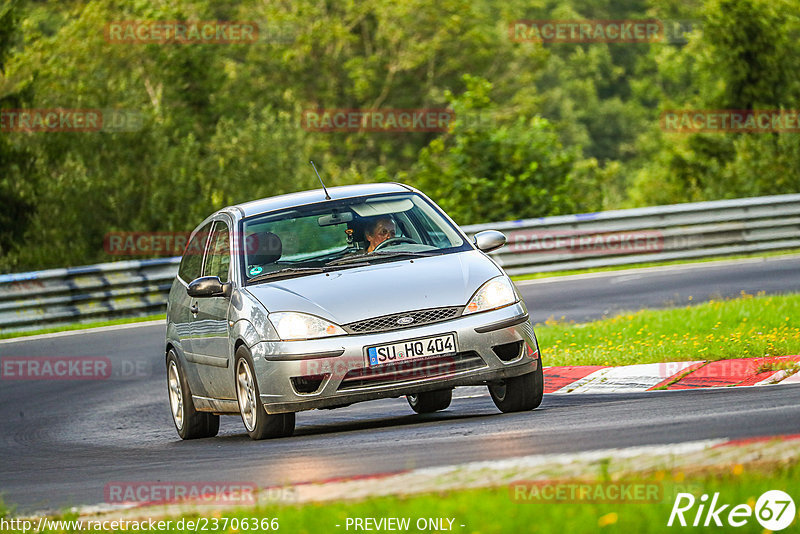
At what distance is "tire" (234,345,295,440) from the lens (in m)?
8.55

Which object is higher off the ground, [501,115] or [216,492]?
[216,492]

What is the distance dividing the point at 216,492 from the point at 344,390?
2.14 metres

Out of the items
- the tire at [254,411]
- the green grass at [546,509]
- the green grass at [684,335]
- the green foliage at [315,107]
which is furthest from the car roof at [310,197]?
the green foliage at [315,107]

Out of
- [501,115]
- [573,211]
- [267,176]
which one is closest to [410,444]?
[573,211]

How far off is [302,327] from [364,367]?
463 millimetres

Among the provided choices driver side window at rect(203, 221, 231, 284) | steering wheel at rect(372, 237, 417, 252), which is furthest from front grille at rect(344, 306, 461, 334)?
driver side window at rect(203, 221, 231, 284)

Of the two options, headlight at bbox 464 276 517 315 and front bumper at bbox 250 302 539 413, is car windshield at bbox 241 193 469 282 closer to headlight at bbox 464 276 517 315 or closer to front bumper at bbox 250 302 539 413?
headlight at bbox 464 276 517 315

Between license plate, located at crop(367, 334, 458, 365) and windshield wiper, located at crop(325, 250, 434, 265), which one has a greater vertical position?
windshield wiper, located at crop(325, 250, 434, 265)

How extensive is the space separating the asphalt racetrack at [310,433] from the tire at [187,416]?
15 centimetres

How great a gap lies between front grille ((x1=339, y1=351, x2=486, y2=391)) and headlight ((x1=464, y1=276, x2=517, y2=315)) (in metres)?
0.35

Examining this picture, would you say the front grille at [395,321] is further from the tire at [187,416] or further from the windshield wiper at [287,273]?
the tire at [187,416]

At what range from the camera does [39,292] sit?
19656 mm

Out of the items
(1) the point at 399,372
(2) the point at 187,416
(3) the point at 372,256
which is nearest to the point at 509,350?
(1) the point at 399,372

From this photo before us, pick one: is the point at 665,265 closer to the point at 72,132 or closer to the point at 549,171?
the point at 549,171
